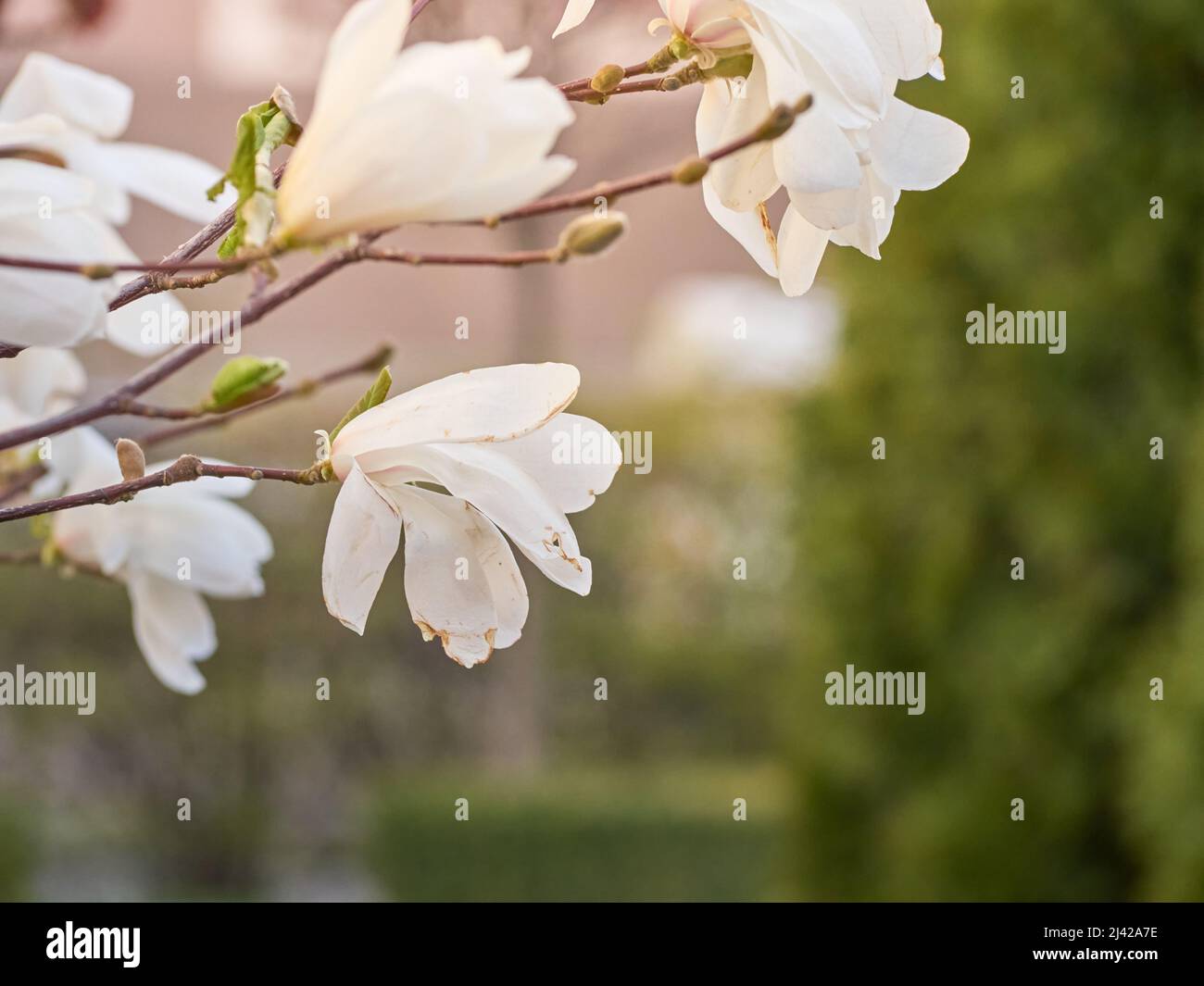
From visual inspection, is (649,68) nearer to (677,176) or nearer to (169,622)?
(677,176)

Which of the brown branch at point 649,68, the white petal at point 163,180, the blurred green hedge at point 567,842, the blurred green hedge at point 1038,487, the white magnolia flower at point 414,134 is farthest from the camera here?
the blurred green hedge at point 567,842

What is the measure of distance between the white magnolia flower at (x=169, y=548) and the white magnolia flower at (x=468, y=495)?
0.58 ft

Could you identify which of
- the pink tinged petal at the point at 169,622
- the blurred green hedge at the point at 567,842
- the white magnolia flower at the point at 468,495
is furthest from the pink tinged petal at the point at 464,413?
the blurred green hedge at the point at 567,842

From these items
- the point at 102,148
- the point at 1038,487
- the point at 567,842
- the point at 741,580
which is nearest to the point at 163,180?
the point at 102,148

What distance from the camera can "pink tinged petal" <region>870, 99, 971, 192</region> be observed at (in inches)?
16.6

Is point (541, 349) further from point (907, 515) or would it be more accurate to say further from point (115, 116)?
point (115, 116)

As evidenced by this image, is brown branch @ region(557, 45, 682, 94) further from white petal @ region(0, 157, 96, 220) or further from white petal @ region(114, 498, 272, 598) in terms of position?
white petal @ region(114, 498, 272, 598)

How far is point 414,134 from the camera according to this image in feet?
1.09

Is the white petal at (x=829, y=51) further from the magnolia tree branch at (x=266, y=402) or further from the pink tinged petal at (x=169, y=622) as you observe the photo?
the pink tinged petal at (x=169, y=622)

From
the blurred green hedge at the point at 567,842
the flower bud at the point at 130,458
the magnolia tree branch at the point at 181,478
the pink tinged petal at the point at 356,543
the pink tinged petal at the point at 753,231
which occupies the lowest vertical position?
the blurred green hedge at the point at 567,842

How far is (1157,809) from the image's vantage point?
1.96 metres

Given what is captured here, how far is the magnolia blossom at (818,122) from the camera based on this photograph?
0.38 m

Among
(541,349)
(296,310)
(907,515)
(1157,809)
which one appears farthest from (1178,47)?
(296,310)

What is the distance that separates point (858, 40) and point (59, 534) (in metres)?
0.43
